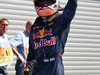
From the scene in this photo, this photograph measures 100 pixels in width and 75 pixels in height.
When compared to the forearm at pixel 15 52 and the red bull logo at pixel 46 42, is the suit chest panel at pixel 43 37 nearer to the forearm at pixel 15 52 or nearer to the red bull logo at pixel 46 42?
the red bull logo at pixel 46 42

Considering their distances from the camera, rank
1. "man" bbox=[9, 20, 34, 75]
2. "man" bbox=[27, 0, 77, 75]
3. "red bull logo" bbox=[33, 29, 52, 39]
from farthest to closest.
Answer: "man" bbox=[9, 20, 34, 75] < "red bull logo" bbox=[33, 29, 52, 39] < "man" bbox=[27, 0, 77, 75]

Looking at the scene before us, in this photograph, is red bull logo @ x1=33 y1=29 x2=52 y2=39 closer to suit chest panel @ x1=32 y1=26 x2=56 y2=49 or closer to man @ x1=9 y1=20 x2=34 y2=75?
suit chest panel @ x1=32 y1=26 x2=56 y2=49

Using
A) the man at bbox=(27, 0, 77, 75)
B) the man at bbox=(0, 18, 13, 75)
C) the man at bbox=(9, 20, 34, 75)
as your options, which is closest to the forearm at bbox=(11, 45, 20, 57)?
the man at bbox=(9, 20, 34, 75)

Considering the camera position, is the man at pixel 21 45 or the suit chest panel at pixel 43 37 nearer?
the suit chest panel at pixel 43 37

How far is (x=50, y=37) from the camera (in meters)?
3.23

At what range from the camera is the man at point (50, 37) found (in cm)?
315

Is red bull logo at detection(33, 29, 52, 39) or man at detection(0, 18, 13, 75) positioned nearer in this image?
red bull logo at detection(33, 29, 52, 39)

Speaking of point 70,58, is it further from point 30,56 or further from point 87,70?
point 30,56

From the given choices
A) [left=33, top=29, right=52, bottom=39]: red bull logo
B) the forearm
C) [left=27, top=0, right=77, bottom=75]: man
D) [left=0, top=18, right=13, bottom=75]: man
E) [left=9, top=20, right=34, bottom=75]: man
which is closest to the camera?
[left=27, top=0, right=77, bottom=75]: man

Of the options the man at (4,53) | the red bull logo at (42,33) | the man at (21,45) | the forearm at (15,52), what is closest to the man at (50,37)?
the red bull logo at (42,33)

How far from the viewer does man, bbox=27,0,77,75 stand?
10.3 ft

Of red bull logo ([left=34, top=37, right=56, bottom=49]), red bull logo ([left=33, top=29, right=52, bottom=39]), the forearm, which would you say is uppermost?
red bull logo ([left=33, top=29, right=52, bottom=39])

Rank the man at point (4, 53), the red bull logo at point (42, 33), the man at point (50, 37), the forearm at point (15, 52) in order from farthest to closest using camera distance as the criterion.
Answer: the forearm at point (15, 52), the man at point (4, 53), the red bull logo at point (42, 33), the man at point (50, 37)

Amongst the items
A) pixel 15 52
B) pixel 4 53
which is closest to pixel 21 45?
pixel 15 52
